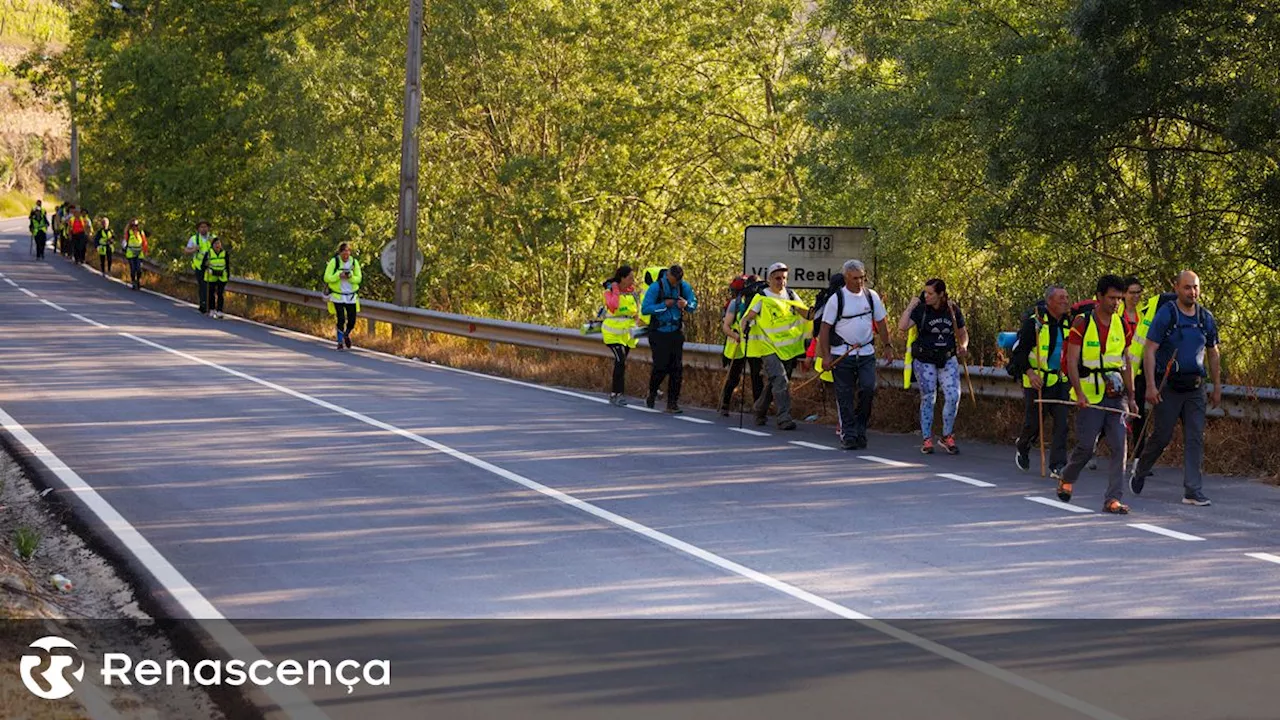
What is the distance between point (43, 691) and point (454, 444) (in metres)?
8.21

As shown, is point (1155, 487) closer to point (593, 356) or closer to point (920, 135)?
point (920, 135)

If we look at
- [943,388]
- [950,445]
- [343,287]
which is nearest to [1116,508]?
[950,445]

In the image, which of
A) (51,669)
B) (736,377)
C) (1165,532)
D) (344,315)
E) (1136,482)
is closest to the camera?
(51,669)

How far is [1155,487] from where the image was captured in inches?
510

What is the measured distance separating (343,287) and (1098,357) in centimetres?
1788

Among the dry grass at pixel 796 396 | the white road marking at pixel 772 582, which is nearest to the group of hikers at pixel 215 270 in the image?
the dry grass at pixel 796 396

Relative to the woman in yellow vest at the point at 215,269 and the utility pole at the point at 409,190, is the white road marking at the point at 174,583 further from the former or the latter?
the woman in yellow vest at the point at 215,269

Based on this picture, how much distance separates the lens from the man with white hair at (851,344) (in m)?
15.5

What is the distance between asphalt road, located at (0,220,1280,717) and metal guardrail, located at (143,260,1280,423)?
855 millimetres

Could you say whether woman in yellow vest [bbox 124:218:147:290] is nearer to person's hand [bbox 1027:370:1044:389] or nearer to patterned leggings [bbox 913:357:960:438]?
patterned leggings [bbox 913:357:960:438]

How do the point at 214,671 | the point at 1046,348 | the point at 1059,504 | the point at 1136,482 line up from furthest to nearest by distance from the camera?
the point at 1046,348
the point at 1136,482
the point at 1059,504
the point at 214,671

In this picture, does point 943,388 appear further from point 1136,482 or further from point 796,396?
point 796,396

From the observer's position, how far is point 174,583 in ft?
28.7

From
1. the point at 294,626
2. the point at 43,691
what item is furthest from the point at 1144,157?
the point at 43,691
